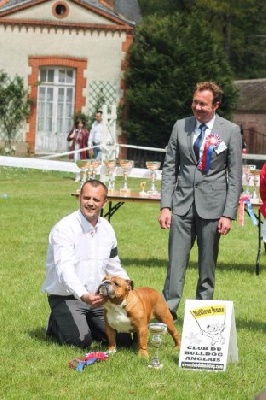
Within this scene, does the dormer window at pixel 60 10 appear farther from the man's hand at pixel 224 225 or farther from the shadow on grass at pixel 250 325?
the man's hand at pixel 224 225

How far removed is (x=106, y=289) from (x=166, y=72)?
27016mm

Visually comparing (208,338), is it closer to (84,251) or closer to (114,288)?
(114,288)

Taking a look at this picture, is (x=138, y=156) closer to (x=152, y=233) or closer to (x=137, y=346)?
(x=152, y=233)

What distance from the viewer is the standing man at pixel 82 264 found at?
750cm

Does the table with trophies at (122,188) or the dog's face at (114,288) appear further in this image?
the table with trophies at (122,188)

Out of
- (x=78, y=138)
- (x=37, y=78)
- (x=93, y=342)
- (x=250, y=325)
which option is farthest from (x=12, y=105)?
(x=93, y=342)

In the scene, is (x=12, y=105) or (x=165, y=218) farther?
(x=12, y=105)

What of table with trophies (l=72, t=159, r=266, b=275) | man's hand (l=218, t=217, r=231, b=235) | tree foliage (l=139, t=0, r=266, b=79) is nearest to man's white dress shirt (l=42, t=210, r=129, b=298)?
man's hand (l=218, t=217, r=231, b=235)

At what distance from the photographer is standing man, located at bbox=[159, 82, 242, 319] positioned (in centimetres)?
827

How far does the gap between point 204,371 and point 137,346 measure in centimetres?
89

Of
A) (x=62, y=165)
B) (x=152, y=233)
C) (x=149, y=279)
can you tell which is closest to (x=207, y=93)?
(x=149, y=279)

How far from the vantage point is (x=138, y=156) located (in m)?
34.0

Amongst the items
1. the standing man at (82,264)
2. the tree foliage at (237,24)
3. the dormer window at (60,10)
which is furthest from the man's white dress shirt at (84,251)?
the tree foliage at (237,24)

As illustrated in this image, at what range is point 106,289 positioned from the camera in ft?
22.7
